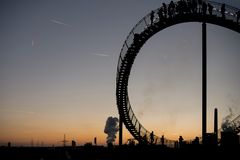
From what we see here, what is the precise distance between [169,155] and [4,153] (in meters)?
13.3

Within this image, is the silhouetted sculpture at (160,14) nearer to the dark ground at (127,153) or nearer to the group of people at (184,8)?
the group of people at (184,8)

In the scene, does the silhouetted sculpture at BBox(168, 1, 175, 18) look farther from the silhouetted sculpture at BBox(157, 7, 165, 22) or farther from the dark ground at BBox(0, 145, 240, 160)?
the dark ground at BBox(0, 145, 240, 160)

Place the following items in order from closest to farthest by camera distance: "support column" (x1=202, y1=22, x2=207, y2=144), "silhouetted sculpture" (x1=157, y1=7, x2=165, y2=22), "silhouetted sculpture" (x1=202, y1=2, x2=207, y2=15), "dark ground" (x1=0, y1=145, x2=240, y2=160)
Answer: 1. "dark ground" (x1=0, y1=145, x2=240, y2=160)
2. "support column" (x1=202, y1=22, x2=207, y2=144)
3. "silhouetted sculpture" (x1=202, y1=2, x2=207, y2=15)
4. "silhouetted sculpture" (x1=157, y1=7, x2=165, y2=22)

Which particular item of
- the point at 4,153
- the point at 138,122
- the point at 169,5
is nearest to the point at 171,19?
the point at 169,5

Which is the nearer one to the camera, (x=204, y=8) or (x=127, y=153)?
(x=127, y=153)

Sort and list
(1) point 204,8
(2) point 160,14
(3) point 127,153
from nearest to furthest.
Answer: (3) point 127,153 → (1) point 204,8 → (2) point 160,14

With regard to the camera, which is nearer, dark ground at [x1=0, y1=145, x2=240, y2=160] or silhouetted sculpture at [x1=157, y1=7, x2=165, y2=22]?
dark ground at [x1=0, y1=145, x2=240, y2=160]

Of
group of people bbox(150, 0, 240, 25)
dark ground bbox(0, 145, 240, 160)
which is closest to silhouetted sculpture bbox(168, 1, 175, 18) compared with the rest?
group of people bbox(150, 0, 240, 25)

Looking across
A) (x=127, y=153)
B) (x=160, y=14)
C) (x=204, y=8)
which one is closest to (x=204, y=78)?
(x=204, y=8)

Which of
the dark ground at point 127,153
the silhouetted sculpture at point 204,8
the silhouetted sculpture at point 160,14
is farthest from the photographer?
the silhouetted sculpture at point 160,14

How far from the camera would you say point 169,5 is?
3531 centimetres

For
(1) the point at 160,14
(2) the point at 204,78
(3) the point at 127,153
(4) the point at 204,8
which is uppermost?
(4) the point at 204,8

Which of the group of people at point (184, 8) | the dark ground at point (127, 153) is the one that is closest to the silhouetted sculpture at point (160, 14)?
the group of people at point (184, 8)

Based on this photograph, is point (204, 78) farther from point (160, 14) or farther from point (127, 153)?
point (127, 153)
